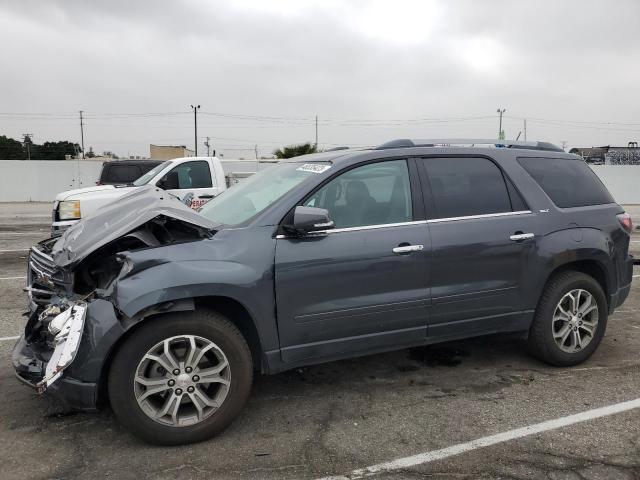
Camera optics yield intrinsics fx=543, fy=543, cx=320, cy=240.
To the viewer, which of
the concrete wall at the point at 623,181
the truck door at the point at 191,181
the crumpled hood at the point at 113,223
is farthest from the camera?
the concrete wall at the point at 623,181

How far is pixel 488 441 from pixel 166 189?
24.9 feet

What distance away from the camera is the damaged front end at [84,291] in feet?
9.96

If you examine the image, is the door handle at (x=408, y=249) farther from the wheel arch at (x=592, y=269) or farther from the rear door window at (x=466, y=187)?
the wheel arch at (x=592, y=269)

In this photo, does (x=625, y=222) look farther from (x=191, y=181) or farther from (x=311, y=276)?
(x=191, y=181)

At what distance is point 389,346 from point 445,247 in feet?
2.63

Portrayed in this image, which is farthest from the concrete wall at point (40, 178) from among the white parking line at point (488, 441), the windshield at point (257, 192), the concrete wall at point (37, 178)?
the white parking line at point (488, 441)

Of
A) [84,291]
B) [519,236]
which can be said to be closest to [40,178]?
[84,291]

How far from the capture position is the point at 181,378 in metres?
3.17

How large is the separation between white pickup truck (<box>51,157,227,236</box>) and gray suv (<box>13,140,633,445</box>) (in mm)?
5098

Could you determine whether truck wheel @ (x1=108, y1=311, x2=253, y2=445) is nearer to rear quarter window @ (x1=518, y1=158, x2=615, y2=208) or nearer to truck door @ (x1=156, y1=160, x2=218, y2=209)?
rear quarter window @ (x1=518, y1=158, x2=615, y2=208)

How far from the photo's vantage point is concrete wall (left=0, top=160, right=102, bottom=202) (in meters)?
27.9

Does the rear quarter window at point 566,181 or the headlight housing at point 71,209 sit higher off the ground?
the rear quarter window at point 566,181

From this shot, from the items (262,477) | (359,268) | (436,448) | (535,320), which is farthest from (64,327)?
(535,320)

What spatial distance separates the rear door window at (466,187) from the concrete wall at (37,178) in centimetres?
2707
